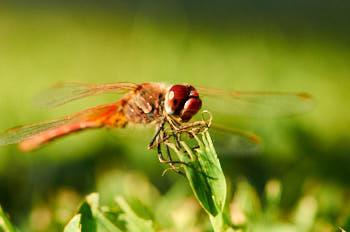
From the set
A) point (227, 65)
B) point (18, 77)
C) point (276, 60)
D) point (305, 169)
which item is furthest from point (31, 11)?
point (305, 169)

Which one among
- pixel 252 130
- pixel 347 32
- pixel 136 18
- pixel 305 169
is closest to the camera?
pixel 305 169

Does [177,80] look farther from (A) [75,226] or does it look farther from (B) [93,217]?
(A) [75,226]

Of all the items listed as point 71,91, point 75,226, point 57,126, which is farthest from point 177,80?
point 75,226

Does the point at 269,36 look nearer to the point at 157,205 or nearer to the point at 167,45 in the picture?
the point at 167,45

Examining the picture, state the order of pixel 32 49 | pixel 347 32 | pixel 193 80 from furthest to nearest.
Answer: pixel 347 32
pixel 32 49
pixel 193 80

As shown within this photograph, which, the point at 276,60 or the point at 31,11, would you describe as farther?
the point at 31,11

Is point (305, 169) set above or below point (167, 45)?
below

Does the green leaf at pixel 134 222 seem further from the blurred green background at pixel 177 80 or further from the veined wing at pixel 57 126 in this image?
the veined wing at pixel 57 126
